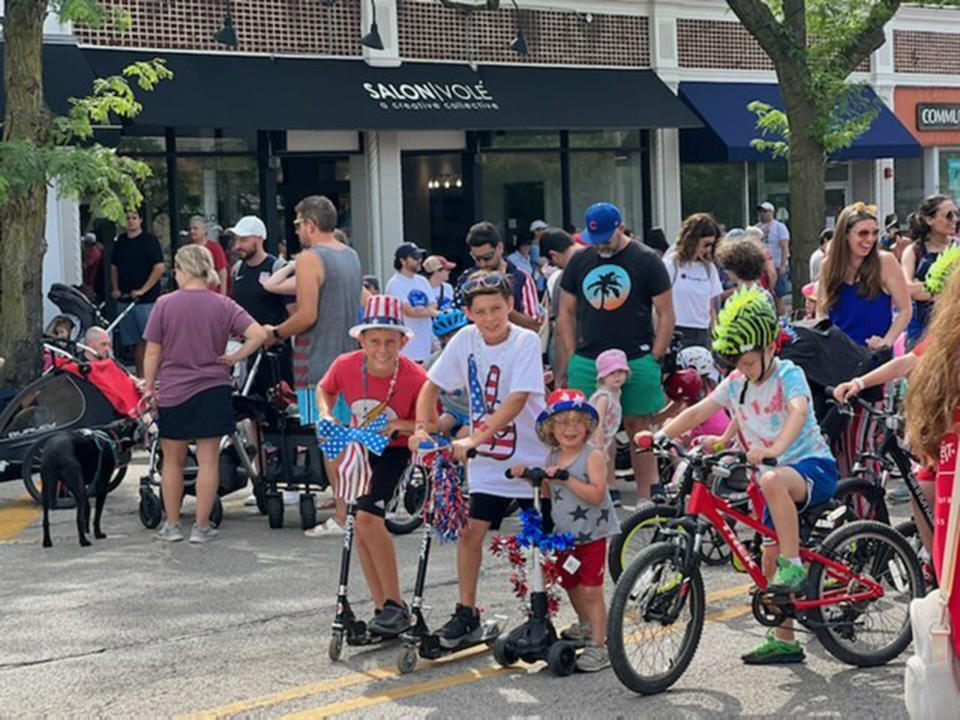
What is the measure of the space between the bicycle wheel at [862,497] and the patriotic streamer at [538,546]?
1.41 metres

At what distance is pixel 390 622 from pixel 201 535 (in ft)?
11.2

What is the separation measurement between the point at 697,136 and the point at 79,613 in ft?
61.8

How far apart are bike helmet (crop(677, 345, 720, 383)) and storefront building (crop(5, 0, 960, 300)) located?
8895mm

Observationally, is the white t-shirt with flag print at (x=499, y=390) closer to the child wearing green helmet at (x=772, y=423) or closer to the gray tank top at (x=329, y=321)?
the child wearing green helmet at (x=772, y=423)

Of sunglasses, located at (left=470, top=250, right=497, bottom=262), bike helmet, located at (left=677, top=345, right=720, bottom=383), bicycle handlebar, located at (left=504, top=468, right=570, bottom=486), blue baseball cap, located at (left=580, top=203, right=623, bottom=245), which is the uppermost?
blue baseball cap, located at (left=580, top=203, right=623, bottom=245)

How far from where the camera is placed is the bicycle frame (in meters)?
6.89

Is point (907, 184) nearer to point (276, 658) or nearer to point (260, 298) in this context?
point (260, 298)

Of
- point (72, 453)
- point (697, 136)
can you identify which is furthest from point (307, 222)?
point (697, 136)

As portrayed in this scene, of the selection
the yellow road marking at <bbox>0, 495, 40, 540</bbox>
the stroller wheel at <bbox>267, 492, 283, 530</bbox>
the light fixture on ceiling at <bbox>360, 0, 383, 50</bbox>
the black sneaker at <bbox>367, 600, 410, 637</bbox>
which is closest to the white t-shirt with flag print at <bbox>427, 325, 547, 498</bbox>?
the black sneaker at <bbox>367, 600, 410, 637</bbox>

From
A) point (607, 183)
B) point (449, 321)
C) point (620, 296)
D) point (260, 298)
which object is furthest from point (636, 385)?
point (607, 183)

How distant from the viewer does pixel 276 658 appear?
299 inches

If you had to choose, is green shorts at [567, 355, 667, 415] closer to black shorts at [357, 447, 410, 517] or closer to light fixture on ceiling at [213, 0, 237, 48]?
black shorts at [357, 447, 410, 517]

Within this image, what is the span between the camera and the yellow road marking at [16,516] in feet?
37.3

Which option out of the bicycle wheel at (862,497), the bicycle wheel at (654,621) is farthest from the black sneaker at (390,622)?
the bicycle wheel at (862,497)
